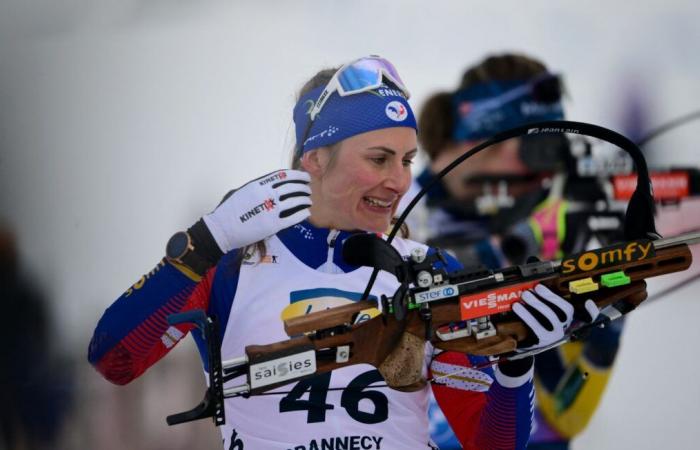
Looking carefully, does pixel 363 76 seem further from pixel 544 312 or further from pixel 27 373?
pixel 27 373

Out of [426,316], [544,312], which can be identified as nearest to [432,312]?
[426,316]

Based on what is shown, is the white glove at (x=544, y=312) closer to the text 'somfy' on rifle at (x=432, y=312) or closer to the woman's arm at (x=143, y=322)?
the text 'somfy' on rifle at (x=432, y=312)

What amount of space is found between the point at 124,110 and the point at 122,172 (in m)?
0.18

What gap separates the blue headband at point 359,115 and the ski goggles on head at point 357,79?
10 mm

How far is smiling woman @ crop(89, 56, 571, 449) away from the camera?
5.63 ft

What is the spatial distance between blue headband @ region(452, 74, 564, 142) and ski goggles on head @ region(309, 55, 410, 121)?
123 centimetres

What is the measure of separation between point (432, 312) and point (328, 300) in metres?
0.30

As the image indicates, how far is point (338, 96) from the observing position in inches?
71.4

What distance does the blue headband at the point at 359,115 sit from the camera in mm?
1786

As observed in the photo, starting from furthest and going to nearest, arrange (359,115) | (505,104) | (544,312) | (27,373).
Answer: (505,104) < (27,373) < (359,115) < (544,312)

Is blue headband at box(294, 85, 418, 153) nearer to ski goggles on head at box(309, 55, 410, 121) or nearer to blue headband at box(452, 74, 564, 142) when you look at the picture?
ski goggles on head at box(309, 55, 410, 121)

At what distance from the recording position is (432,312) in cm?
159

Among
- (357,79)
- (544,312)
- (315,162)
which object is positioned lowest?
(544,312)

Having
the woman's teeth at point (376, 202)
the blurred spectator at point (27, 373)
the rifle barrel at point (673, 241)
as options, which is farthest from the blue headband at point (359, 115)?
the blurred spectator at point (27, 373)
